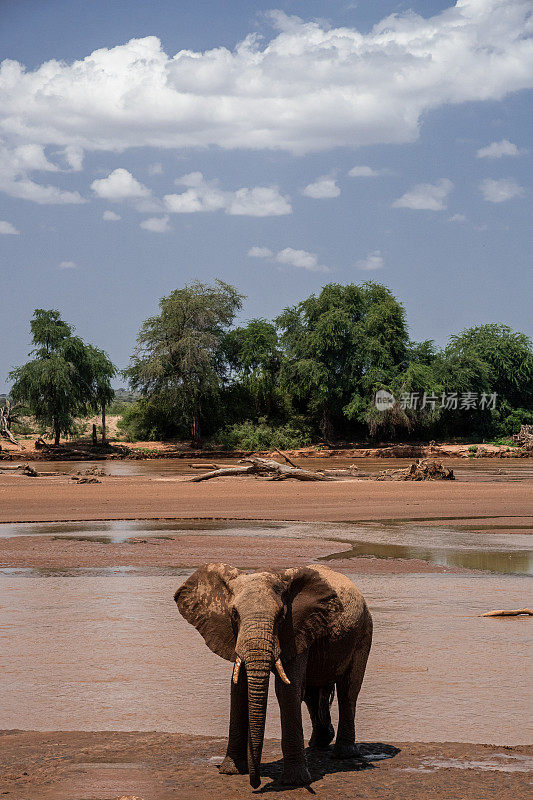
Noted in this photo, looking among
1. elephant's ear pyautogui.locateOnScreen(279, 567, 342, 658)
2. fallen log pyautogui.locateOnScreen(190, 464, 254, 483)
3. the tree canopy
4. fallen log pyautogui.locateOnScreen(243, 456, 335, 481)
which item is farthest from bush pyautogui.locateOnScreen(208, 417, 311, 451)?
elephant's ear pyautogui.locateOnScreen(279, 567, 342, 658)

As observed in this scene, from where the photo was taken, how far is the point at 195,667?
768 centimetres

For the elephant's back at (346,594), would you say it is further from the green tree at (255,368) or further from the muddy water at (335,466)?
the green tree at (255,368)

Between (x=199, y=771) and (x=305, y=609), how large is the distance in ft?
3.91

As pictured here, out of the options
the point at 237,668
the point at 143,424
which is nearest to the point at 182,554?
the point at 237,668

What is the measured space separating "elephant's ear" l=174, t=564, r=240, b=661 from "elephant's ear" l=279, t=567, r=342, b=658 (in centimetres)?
34

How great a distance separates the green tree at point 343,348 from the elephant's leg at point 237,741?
5050 centimetres

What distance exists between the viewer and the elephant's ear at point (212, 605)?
16.8 feet

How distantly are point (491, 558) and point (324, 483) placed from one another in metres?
16.8


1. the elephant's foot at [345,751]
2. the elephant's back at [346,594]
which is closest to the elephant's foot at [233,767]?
the elephant's foot at [345,751]

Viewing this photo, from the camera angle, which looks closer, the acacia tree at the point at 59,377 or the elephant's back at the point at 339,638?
the elephant's back at the point at 339,638

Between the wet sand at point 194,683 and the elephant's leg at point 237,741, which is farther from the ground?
the elephant's leg at point 237,741

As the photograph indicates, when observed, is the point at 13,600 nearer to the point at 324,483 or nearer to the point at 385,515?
the point at 385,515

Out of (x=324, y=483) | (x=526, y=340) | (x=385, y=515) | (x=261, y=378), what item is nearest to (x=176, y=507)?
(x=385, y=515)

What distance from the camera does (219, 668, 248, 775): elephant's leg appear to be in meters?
4.97
